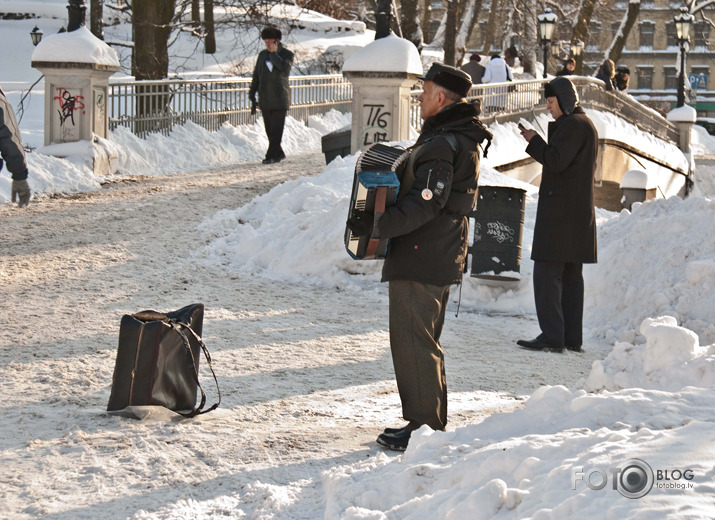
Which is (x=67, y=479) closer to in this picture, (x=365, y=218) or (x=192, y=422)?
Answer: (x=192, y=422)

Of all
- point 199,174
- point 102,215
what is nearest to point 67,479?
point 102,215

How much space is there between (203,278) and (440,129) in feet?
16.0

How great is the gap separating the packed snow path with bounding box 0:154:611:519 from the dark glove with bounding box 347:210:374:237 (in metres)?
1.07

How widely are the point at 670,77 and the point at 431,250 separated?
245 ft

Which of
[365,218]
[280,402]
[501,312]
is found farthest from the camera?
[501,312]

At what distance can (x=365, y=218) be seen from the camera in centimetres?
448

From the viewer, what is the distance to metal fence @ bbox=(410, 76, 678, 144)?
19.1 meters

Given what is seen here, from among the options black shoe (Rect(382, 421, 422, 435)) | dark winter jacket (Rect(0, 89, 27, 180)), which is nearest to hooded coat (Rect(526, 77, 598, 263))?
black shoe (Rect(382, 421, 422, 435))

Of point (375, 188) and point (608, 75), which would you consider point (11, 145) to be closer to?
point (375, 188)

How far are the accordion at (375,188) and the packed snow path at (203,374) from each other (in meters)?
0.99

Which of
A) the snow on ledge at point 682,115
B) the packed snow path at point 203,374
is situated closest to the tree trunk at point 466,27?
the snow on ledge at point 682,115

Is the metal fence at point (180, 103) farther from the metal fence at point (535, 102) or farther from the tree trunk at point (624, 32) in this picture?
the tree trunk at point (624, 32)

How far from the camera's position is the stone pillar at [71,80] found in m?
13.8

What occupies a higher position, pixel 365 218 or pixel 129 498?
pixel 365 218
